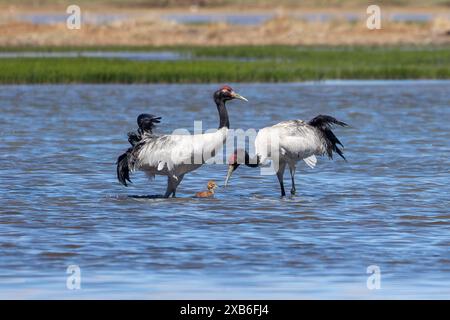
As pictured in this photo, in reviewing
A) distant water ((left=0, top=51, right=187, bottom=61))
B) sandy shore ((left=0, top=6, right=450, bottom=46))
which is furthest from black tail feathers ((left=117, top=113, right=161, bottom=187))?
sandy shore ((left=0, top=6, right=450, bottom=46))

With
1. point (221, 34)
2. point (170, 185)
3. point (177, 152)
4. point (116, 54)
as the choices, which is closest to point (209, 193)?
point (170, 185)

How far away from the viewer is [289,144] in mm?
14648

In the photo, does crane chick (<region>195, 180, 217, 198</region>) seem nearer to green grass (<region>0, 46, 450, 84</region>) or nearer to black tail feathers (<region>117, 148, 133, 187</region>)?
black tail feathers (<region>117, 148, 133, 187</region>)

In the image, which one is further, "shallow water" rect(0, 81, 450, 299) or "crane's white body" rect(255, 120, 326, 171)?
"crane's white body" rect(255, 120, 326, 171)

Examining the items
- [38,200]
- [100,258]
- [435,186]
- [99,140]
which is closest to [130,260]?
[100,258]

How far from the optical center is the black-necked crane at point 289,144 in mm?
14609

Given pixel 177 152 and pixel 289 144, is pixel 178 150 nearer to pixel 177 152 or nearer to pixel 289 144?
pixel 177 152

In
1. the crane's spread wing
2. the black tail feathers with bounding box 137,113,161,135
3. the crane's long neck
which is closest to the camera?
the crane's spread wing

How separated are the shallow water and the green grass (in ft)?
38.2

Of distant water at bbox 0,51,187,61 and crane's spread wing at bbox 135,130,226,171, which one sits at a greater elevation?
distant water at bbox 0,51,187,61

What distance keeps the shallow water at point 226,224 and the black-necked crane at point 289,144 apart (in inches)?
19.0

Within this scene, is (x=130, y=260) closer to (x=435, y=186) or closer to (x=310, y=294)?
(x=310, y=294)

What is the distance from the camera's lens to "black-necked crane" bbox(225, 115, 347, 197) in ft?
47.9

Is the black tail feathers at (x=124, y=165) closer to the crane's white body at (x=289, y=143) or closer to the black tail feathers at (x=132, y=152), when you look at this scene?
the black tail feathers at (x=132, y=152)
